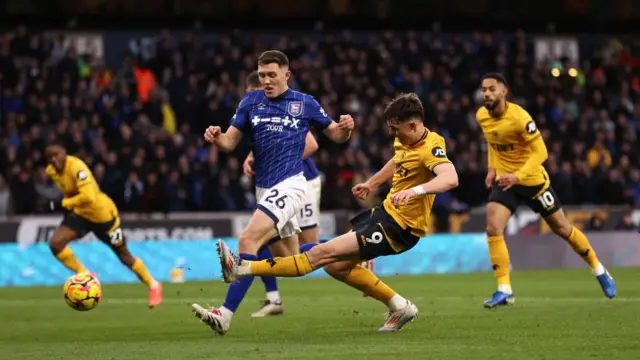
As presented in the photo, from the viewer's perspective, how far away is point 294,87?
26.6m

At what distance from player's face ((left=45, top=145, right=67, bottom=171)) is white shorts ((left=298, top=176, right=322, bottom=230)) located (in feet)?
11.4

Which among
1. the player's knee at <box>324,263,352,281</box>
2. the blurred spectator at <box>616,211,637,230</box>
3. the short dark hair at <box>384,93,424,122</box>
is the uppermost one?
the short dark hair at <box>384,93,424,122</box>

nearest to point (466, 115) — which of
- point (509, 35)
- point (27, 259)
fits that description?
point (509, 35)

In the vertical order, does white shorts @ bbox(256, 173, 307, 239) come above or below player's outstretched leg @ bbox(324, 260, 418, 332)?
above

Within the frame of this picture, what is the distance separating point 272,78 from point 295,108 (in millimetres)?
353

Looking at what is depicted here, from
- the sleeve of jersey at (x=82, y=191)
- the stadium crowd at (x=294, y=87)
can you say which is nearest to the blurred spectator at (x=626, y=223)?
the stadium crowd at (x=294, y=87)

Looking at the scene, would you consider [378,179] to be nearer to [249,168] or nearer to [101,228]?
[249,168]

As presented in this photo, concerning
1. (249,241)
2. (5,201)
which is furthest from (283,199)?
(5,201)

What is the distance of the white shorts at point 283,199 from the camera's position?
9.94 m

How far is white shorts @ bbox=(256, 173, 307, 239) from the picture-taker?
9.94 meters

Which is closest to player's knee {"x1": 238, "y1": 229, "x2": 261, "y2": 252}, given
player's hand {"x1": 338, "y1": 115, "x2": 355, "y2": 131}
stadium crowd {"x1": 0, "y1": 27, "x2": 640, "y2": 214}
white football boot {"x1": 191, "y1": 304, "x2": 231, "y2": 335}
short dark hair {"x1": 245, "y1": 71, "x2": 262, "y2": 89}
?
white football boot {"x1": 191, "y1": 304, "x2": 231, "y2": 335}

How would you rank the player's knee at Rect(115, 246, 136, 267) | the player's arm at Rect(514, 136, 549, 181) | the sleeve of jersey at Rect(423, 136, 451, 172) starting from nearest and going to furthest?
the sleeve of jersey at Rect(423, 136, 451, 172) < the player's arm at Rect(514, 136, 549, 181) < the player's knee at Rect(115, 246, 136, 267)

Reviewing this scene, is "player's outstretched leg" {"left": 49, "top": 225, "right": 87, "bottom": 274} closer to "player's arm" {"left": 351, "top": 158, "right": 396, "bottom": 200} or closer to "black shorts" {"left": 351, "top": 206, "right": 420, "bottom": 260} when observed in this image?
"player's arm" {"left": 351, "top": 158, "right": 396, "bottom": 200}

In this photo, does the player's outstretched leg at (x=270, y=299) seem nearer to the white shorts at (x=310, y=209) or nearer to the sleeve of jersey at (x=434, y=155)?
the white shorts at (x=310, y=209)
